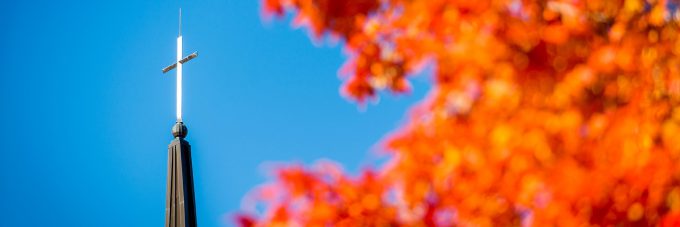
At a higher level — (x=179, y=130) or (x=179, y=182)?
(x=179, y=130)

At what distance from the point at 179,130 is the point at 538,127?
4121mm

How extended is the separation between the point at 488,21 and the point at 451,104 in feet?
1.57

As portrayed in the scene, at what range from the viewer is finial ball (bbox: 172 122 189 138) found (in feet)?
21.0

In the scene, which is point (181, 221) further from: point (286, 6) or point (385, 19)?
point (385, 19)

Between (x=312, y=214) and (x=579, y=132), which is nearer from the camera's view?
(x=579, y=132)

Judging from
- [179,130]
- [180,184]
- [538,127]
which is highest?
[179,130]

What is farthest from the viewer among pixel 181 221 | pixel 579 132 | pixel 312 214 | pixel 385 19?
pixel 181 221

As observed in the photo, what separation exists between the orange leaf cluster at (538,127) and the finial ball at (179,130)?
3.00 m

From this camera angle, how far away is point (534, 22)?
11.2ft

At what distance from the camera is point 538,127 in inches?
125

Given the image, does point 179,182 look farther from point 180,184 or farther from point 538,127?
point 538,127

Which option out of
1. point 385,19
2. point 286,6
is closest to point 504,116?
point 385,19

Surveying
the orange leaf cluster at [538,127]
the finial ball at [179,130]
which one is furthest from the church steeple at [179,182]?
the orange leaf cluster at [538,127]

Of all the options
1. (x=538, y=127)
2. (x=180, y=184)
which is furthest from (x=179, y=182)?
(x=538, y=127)
